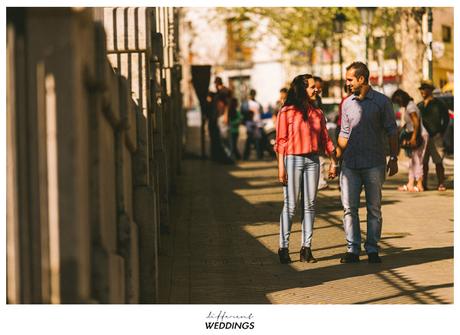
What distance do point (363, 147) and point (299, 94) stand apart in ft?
2.35

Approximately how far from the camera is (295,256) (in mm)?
10648

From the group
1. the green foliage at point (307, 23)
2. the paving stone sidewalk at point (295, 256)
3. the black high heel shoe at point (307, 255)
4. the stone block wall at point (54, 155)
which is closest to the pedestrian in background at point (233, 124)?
the green foliage at point (307, 23)

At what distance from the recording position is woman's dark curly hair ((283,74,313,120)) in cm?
1015

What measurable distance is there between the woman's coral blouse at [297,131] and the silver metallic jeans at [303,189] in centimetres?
7

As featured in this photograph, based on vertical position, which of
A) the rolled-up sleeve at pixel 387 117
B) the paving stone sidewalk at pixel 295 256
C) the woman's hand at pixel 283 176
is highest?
the rolled-up sleeve at pixel 387 117

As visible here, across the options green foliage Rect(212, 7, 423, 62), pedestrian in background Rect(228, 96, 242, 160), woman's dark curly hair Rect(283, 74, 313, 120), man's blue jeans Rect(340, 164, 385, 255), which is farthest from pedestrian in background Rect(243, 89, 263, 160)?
woman's dark curly hair Rect(283, 74, 313, 120)

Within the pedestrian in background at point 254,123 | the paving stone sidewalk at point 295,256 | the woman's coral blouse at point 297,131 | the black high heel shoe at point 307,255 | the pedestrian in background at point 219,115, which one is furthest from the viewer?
the pedestrian in background at point 254,123

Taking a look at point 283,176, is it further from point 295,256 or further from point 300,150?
point 295,256

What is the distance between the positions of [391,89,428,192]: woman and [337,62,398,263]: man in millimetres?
7532

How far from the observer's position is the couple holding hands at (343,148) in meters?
10.1

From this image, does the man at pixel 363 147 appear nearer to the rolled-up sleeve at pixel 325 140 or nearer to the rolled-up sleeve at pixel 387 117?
the rolled-up sleeve at pixel 387 117

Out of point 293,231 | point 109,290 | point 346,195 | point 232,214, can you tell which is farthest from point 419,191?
point 109,290

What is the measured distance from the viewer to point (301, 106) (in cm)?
1016

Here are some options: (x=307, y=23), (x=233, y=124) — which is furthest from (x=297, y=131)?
(x=307, y=23)
